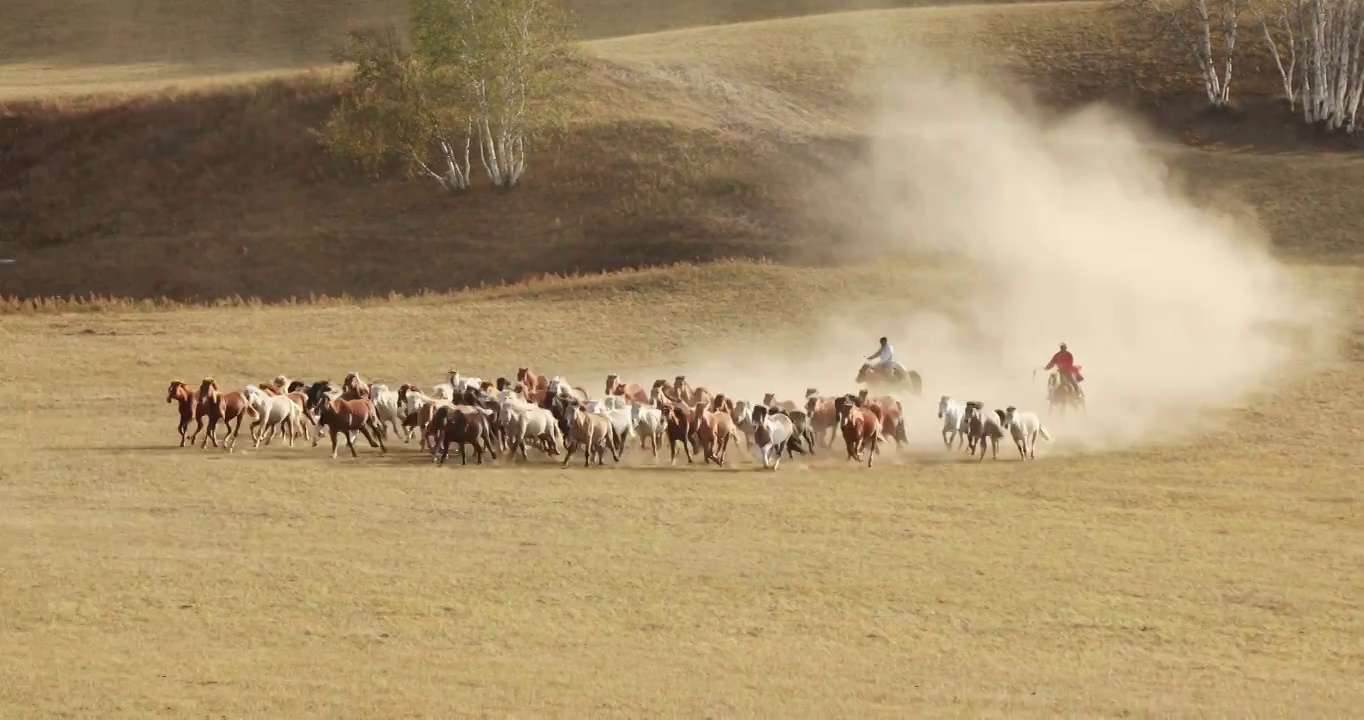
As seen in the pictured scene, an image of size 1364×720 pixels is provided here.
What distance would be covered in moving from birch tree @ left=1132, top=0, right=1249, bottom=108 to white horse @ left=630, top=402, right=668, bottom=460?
54703 mm

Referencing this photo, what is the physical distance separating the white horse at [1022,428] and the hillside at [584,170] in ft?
95.7

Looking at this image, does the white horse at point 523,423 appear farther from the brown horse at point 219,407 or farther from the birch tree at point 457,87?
the birch tree at point 457,87

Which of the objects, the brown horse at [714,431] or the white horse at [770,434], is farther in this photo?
the brown horse at [714,431]

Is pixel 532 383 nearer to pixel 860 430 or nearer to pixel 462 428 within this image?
pixel 462 428

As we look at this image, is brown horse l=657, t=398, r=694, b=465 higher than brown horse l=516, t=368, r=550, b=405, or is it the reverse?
brown horse l=516, t=368, r=550, b=405

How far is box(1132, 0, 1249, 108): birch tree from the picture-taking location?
80688mm

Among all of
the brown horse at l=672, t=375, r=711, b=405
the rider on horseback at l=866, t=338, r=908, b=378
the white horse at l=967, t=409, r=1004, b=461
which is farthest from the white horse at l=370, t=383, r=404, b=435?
the rider on horseback at l=866, t=338, r=908, b=378

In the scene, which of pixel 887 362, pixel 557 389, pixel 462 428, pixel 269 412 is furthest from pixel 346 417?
pixel 887 362

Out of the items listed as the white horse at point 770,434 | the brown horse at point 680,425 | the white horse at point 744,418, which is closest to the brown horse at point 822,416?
the white horse at point 744,418

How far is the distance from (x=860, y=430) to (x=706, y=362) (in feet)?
46.3

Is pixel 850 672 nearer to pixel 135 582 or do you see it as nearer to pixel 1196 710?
pixel 1196 710

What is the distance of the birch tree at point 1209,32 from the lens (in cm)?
8069

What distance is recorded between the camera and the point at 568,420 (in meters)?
31.1

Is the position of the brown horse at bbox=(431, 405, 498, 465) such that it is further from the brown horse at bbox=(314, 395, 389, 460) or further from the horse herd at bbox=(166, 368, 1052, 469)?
the brown horse at bbox=(314, 395, 389, 460)
